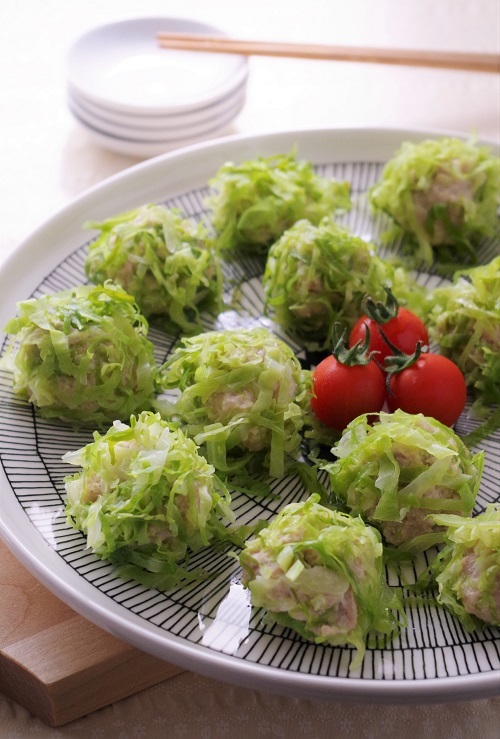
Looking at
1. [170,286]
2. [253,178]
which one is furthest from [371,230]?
[170,286]

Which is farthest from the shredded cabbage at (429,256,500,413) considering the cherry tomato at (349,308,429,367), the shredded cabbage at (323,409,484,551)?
the shredded cabbage at (323,409,484,551)

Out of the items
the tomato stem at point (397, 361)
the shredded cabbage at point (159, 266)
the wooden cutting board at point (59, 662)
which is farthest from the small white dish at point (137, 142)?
the wooden cutting board at point (59, 662)

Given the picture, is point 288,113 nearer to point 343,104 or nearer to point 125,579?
point 343,104

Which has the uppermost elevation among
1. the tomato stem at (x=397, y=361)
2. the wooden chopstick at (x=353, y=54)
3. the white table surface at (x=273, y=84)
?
the wooden chopstick at (x=353, y=54)

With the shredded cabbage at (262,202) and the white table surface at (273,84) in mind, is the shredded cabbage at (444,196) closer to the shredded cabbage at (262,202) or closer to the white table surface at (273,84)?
the shredded cabbage at (262,202)

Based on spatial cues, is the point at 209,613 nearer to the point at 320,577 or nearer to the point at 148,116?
the point at 320,577

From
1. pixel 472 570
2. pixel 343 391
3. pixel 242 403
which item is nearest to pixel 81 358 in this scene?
pixel 242 403

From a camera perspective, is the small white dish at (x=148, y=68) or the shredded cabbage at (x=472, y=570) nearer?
the shredded cabbage at (x=472, y=570)

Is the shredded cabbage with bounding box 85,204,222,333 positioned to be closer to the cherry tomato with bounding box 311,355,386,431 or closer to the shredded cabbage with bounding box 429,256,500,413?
the cherry tomato with bounding box 311,355,386,431
